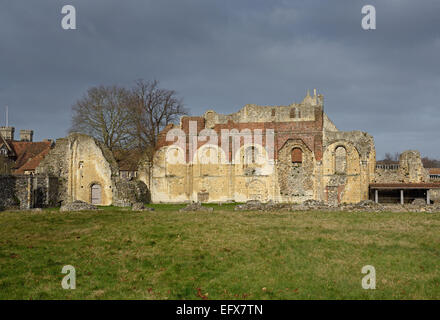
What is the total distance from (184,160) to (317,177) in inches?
487

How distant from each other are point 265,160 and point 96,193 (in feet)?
49.6

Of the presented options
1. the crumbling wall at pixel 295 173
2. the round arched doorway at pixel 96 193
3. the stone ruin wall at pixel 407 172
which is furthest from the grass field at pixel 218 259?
the stone ruin wall at pixel 407 172

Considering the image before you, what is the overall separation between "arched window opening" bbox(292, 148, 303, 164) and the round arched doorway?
1735cm

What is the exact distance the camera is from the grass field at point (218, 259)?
8758 mm

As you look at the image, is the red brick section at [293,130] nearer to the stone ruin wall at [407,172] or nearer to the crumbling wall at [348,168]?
the crumbling wall at [348,168]

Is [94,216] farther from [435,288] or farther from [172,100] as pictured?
[172,100]

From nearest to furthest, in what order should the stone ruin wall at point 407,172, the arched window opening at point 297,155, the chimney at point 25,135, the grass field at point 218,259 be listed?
1. the grass field at point 218,259
2. the arched window opening at point 297,155
3. the stone ruin wall at point 407,172
4. the chimney at point 25,135

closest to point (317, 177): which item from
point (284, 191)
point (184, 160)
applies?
Answer: point (284, 191)

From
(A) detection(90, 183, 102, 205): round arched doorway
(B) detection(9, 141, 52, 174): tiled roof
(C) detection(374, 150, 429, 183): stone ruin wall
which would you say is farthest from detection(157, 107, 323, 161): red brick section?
(B) detection(9, 141, 52, 174): tiled roof

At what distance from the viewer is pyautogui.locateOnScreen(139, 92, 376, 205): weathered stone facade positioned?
33.7m

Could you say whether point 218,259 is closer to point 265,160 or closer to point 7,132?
point 265,160

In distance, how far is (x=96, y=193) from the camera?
31.8 m
